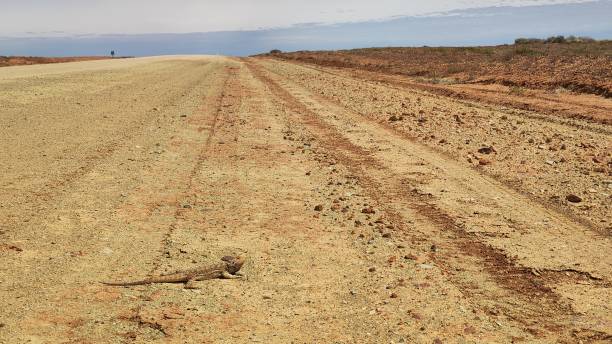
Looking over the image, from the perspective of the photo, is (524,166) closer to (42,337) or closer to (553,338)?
(553,338)

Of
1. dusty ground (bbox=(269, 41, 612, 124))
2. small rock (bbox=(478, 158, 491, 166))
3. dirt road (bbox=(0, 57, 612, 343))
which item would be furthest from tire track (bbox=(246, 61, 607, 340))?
dusty ground (bbox=(269, 41, 612, 124))

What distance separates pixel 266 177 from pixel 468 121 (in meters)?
6.96

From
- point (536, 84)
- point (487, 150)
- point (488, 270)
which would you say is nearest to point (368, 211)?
point (488, 270)

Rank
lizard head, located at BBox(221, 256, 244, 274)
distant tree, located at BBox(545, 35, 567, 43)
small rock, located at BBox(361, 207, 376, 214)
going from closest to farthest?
lizard head, located at BBox(221, 256, 244, 274) → small rock, located at BBox(361, 207, 376, 214) → distant tree, located at BBox(545, 35, 567, 43)

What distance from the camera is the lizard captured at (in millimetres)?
4945

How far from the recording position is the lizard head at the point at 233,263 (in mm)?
5195

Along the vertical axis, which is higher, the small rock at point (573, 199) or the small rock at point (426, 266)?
the small rock at point (573, 199)

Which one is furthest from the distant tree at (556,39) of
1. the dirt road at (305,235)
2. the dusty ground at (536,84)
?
the dirt road at (305,235)

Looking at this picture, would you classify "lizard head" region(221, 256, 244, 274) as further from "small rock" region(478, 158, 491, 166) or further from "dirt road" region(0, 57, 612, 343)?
"small rock" region(478, 158, 491, 166)

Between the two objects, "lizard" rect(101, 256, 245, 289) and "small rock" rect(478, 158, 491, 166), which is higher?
"small rock" rect(478, 158, 491, 166)

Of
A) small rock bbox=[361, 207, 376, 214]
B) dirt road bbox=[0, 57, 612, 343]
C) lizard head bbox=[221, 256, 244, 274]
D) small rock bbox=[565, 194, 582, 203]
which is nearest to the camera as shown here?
dirt road bbox=[0, 57, 612, 343]

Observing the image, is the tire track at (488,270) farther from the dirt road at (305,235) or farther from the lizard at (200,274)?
the lizard at (200,274)

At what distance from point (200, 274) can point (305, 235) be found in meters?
1.43

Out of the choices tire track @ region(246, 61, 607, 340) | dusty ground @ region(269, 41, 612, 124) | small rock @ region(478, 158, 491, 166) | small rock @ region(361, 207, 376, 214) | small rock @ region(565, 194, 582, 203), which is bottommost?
tire track @ region(246, 61, 607, 340)
